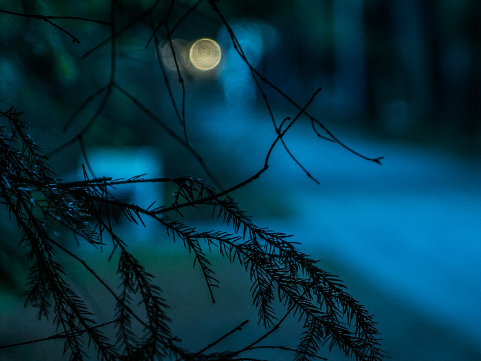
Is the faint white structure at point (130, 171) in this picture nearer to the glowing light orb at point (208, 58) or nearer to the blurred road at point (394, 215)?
the blurred road at point (394, 215)

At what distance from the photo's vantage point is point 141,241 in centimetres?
425

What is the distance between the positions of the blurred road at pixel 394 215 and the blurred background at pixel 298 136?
3 centimetres

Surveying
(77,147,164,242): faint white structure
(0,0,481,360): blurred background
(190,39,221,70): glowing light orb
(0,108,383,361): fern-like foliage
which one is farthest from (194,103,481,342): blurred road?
(0,108,383,361): fern-like foliage

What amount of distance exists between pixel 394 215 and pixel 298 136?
4145 millimetres

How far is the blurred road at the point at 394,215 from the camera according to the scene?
10.5ft

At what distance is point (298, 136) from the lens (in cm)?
941

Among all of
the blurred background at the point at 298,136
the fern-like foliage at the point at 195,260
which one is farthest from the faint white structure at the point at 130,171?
the fern-like foliage at the point at 195,260

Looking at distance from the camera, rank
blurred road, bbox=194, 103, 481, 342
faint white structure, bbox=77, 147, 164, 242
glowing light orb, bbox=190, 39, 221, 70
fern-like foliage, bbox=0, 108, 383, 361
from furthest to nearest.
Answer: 1. glowing light orb, bbox=190, 39, 221, 70
2. faint white structure, bbox=77, 147, 164, 242
3. blurred road, bbox=194, 103, 481, 342
4. fern-like foliage, bbox=0, 108, 383, 361

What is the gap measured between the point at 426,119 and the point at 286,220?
703cm

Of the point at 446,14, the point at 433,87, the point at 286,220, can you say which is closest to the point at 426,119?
the point at 433,87

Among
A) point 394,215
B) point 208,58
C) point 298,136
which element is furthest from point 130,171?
point 298,136

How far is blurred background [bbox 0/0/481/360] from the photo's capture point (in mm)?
2107

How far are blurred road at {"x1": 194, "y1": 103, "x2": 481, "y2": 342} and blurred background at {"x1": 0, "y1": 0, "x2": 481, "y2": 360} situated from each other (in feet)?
0.08

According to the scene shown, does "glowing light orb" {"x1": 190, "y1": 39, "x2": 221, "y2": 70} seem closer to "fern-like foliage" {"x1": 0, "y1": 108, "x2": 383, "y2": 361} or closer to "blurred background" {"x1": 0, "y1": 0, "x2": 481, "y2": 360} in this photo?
"blurred background" {"x1": 0, "y1": 0, "x2": 481, "y2": 360}
